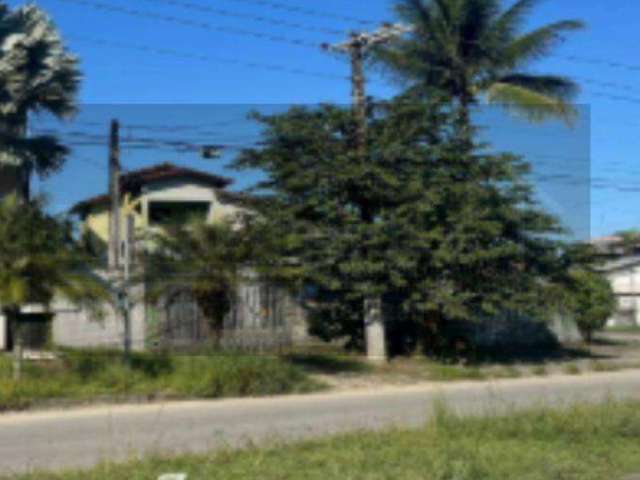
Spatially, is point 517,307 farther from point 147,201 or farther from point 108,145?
point 147,201

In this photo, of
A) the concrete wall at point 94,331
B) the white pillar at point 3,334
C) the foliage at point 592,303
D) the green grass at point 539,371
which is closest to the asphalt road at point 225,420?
the green grass at point 539,371

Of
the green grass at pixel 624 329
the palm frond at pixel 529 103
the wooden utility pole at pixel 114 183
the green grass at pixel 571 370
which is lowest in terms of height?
the green grass at pixel 571 370

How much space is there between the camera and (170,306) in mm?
20859

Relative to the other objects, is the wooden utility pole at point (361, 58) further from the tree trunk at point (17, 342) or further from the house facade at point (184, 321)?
the tree trunk at point (17, 342)

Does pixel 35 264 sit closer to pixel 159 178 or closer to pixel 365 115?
pixel 365 115

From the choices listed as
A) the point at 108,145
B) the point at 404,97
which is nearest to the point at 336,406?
the point at 404,97

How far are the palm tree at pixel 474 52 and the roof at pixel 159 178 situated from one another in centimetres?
755

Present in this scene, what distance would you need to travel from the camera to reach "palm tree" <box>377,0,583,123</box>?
26781mm

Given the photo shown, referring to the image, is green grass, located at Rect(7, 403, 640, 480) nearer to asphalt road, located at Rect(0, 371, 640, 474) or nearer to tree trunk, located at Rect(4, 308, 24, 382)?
asphalt road, located at Rect(0, 371, 640, 474)

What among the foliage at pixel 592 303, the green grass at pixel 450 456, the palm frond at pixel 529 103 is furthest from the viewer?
the foliage at pixel 592 303

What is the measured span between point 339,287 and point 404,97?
4.82 meters

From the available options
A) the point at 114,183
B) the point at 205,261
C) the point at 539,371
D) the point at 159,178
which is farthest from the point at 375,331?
the point at 159,178

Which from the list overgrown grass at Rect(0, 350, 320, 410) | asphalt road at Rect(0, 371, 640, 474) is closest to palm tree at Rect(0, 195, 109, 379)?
overgrown grass at Rect(0, 350, 320, 410)

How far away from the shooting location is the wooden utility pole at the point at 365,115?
21250mm
